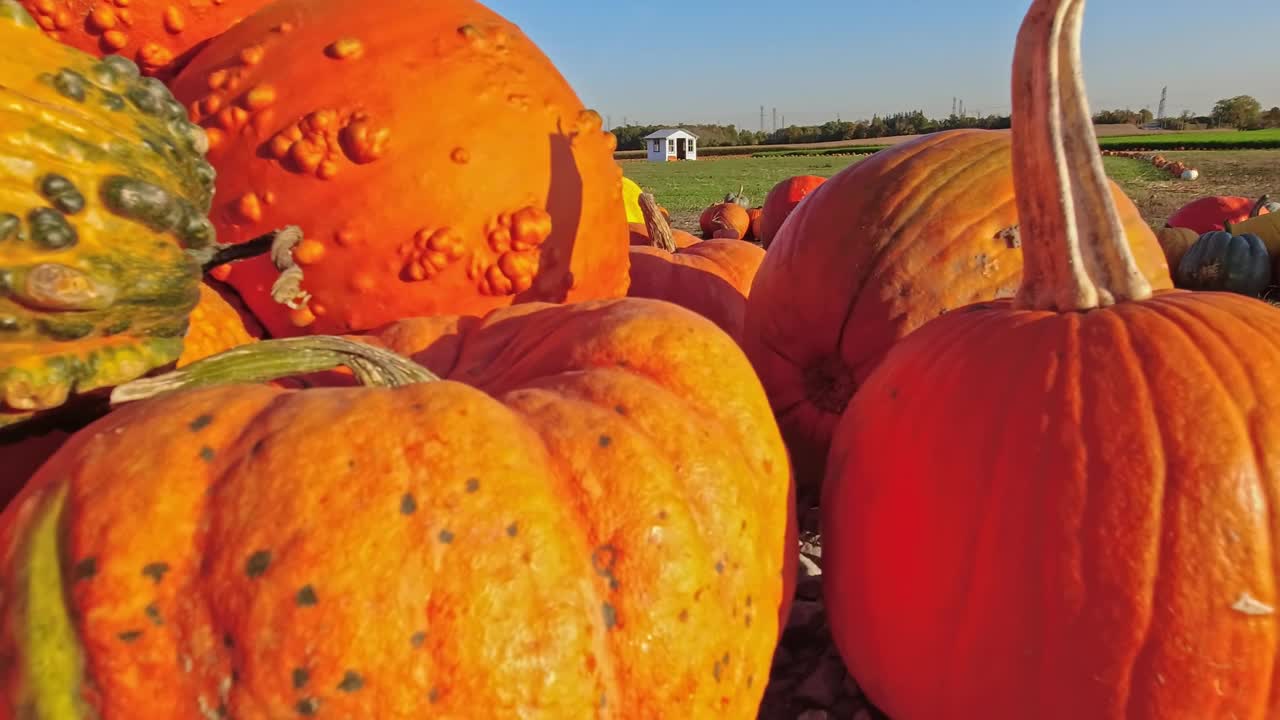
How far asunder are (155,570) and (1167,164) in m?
41.9

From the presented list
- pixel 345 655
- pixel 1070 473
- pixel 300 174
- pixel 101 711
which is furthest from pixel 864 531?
pixel 300 174

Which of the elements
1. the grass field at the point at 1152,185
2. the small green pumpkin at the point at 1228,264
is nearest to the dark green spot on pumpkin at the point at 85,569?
the small green pumpkin at the point at 1228,264

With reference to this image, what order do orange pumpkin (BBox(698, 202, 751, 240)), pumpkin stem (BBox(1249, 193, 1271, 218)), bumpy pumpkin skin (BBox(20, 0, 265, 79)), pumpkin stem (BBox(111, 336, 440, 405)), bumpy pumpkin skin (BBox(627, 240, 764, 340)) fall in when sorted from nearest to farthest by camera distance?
pumpkin stem (BBox(111, 336, 440, 405)) → bumpy pumpkin skin (BBox(20, 0, 265, 79)) → bumpy pumpkin skin (BBox(627, 240, 764, 340)) → pumpkin stem (BBox(1249, 193, 1271, 218)) → orange pumpkin (BBox(698, 202, 751, 240))

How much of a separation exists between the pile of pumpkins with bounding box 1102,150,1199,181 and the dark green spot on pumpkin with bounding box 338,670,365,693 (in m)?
34.4

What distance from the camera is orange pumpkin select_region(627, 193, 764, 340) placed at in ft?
10.5

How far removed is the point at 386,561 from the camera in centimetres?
106

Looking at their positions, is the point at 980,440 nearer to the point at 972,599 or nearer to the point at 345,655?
the point at 972,599

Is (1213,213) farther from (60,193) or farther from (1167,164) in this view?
(1167,164)

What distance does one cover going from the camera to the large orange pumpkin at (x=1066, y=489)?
51.1 inches

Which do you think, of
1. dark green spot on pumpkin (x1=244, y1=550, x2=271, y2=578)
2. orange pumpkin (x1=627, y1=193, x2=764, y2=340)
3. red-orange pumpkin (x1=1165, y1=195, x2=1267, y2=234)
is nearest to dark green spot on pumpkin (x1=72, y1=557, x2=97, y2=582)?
dark green spot on pumpkin (x1=244, y1=550, x2=271, y2=578)

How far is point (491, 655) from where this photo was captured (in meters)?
1.05

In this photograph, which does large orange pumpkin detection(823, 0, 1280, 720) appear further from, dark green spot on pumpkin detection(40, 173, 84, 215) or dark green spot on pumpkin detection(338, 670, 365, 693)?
dark green spot on pumpkin detection(40, 173, 84, 215)

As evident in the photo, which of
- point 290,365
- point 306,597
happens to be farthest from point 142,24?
point 306,597

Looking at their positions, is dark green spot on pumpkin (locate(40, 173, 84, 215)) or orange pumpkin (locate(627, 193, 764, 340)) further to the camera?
orange pumpkin (locate(627, 193, 764, 340))
